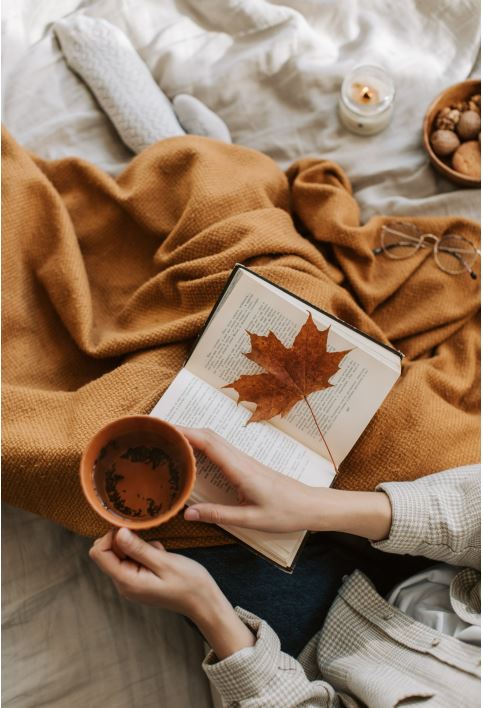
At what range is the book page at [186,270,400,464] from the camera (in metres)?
0.81

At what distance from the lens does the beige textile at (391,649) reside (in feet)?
2.33

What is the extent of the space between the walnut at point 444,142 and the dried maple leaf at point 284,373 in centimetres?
45

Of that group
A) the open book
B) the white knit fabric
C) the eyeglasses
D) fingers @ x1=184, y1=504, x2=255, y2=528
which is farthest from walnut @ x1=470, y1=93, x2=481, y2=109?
fingers @ x1=184, y1=504, x2=255, y2=528

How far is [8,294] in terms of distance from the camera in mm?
922

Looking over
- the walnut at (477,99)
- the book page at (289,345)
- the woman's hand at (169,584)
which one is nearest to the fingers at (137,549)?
the woman's hand at (169,584)

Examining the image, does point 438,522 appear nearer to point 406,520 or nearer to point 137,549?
point 406,520

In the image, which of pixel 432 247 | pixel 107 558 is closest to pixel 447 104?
pixel 432 247

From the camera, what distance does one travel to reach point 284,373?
0.81 metres

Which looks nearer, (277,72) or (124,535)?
(124,535)

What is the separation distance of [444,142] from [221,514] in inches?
27.2

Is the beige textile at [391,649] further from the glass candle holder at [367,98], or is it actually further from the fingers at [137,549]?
the glass candle holder at [367,98]

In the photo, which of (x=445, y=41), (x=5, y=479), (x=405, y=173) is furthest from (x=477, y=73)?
(x=5, y=479)

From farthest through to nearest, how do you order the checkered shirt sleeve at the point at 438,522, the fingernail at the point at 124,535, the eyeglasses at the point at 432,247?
the eyeglasses at the point at 432,247, the checkered shirt sleeve at the point at 438,522, the fingernail at the point at 124,535

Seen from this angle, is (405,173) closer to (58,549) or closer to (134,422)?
(134,422)
